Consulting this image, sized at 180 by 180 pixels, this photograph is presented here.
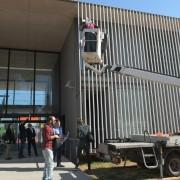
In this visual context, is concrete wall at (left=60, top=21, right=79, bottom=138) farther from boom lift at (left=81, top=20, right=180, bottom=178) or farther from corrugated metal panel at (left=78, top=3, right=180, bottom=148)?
boom lift at (left=81, top=20, right=180, bottom=178)

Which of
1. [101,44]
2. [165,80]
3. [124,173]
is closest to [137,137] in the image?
[124,173]

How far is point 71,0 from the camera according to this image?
41.5 ft

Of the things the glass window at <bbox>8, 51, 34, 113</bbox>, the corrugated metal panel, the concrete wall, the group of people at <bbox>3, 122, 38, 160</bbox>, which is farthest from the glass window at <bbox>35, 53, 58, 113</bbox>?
the corrugated metal panel

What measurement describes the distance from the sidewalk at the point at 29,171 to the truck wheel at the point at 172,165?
2.09 m

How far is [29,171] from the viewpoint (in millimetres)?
9391

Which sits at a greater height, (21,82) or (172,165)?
(21,82)

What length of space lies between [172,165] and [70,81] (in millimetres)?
6657

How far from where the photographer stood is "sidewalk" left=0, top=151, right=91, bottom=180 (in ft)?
27.8

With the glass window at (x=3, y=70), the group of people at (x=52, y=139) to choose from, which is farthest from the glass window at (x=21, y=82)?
the group of people at (x=52, y=139)

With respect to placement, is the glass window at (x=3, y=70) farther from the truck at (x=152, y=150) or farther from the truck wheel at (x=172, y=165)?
the truck wheel at (x=172, y=165)

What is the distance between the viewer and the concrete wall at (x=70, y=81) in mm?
12773

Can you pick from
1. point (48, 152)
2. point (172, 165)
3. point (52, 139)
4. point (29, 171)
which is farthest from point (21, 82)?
point (172, 165)

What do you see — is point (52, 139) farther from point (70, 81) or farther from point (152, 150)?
point (70, 81)

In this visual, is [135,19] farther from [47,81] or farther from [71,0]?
[47,81]
